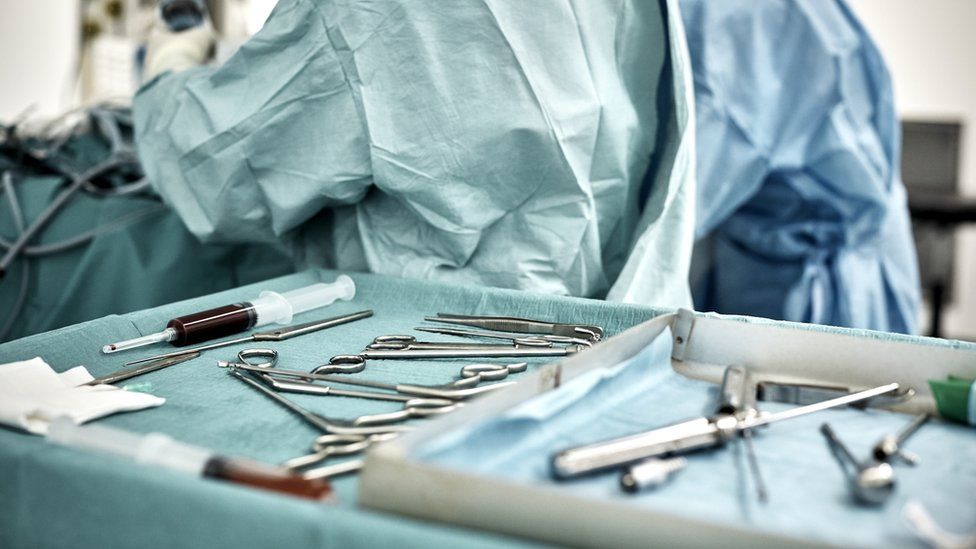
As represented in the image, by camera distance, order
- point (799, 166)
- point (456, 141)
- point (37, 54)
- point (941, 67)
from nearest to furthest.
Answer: point (456, 141) → point (799, 166) → point (37, 54) → point (941, 67)

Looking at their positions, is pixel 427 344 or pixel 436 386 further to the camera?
pixel 427 344

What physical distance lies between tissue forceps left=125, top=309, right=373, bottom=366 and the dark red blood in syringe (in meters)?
0.01

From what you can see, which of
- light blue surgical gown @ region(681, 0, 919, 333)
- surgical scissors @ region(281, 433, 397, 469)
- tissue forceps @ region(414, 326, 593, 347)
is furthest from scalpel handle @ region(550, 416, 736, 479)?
light blue surgical gown @ region(681, 0, 919, 333)

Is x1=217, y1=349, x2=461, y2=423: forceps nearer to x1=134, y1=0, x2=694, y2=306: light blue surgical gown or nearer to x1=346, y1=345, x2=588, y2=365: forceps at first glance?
x1=346, y1=345, x2=588, y2=365: forceps

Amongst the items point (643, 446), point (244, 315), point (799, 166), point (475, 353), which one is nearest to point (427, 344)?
point (475, 353)

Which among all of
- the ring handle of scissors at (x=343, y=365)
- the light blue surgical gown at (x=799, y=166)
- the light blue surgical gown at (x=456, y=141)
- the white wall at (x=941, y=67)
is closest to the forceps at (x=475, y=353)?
the ring handle of scissors at (x=343, y=365)

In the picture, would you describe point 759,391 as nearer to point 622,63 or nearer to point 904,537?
point 904,537

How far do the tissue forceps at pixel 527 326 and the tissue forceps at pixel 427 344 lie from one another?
0.11 feet

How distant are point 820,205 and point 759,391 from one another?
107 cm

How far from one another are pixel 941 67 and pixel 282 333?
4197 mm

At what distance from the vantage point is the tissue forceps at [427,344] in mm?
755

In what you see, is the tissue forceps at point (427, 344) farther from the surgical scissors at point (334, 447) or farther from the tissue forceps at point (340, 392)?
the surgical scissors at point (334, 447)

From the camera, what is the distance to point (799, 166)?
1485 mm

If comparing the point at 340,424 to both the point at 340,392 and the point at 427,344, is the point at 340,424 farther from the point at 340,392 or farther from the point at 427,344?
the point at 427,344
